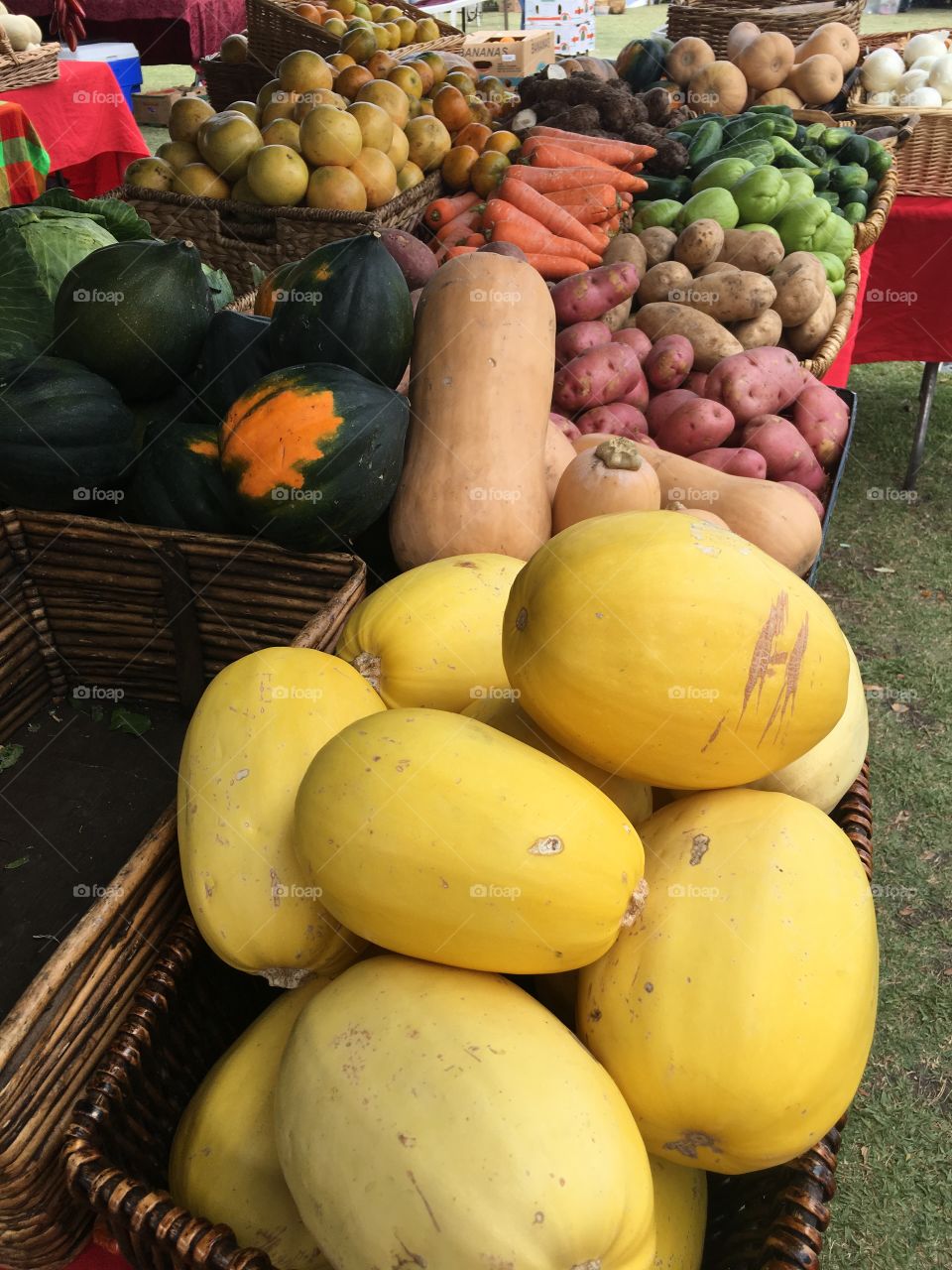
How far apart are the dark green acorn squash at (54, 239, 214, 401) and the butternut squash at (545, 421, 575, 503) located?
723 mm

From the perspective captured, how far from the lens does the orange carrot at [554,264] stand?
3.11m

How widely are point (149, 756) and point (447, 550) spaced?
62 centimetres

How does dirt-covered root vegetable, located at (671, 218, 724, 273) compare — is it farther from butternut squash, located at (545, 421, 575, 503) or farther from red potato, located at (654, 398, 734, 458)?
butternut squash, located at (545, 421, 575, 503)

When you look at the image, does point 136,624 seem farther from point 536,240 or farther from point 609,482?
point 536,240

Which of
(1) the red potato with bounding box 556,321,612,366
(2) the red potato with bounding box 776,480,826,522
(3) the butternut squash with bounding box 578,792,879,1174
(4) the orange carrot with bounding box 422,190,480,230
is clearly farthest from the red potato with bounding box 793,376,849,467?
(3) the butternut squash with bounding box 578,792,879,1174

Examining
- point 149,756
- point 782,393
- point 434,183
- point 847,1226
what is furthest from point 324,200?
point 847,1226

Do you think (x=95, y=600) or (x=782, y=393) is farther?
(x=782, y=393)

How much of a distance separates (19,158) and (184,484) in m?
4.32

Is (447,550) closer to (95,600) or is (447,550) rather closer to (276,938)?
(95,600)

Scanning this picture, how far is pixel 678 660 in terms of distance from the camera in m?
0.92

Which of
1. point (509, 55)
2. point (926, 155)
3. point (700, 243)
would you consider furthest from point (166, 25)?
point (700, 243)

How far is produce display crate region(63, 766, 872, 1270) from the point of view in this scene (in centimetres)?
77

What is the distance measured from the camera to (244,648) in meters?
1.58

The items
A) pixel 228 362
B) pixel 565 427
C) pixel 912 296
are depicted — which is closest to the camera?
pixel 228 362
